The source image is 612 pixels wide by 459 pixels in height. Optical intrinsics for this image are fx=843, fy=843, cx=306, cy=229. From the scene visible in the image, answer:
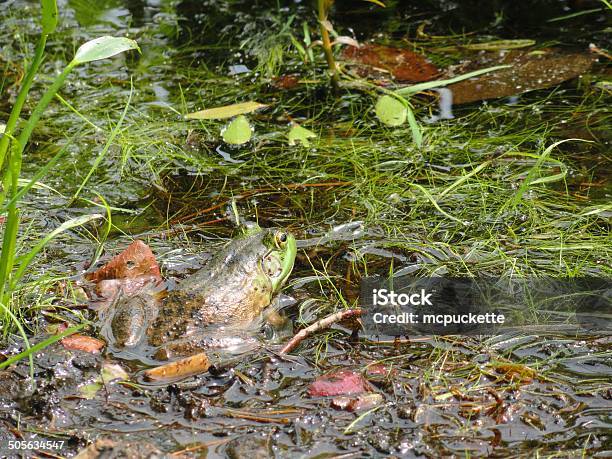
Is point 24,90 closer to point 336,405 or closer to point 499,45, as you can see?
point 336,405

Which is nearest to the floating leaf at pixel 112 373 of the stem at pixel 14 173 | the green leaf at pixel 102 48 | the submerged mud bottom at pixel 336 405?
the submerged mud bottom at pixel 336 405

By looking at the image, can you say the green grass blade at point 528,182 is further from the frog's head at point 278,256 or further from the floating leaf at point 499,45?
the floating leaf at point 499,45

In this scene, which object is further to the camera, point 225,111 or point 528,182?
point 225,111

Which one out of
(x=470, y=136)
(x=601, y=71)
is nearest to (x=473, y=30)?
(x=601, y=71)

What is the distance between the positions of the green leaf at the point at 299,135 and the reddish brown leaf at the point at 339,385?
2.08 m

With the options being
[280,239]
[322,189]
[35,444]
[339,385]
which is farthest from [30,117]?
[322,189]

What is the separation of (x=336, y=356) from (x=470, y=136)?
6.93 ft

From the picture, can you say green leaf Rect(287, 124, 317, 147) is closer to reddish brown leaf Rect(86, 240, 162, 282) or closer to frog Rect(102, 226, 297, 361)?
frog Rect(102, 226, 297, 361)

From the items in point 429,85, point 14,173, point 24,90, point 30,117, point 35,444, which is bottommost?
point 35,444

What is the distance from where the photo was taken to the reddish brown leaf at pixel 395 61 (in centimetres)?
570

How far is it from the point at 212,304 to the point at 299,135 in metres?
1.76

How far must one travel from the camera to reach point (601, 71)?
561cm

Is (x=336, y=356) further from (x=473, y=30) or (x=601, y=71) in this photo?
(x=473, y=30)

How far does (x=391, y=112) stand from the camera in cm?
502
